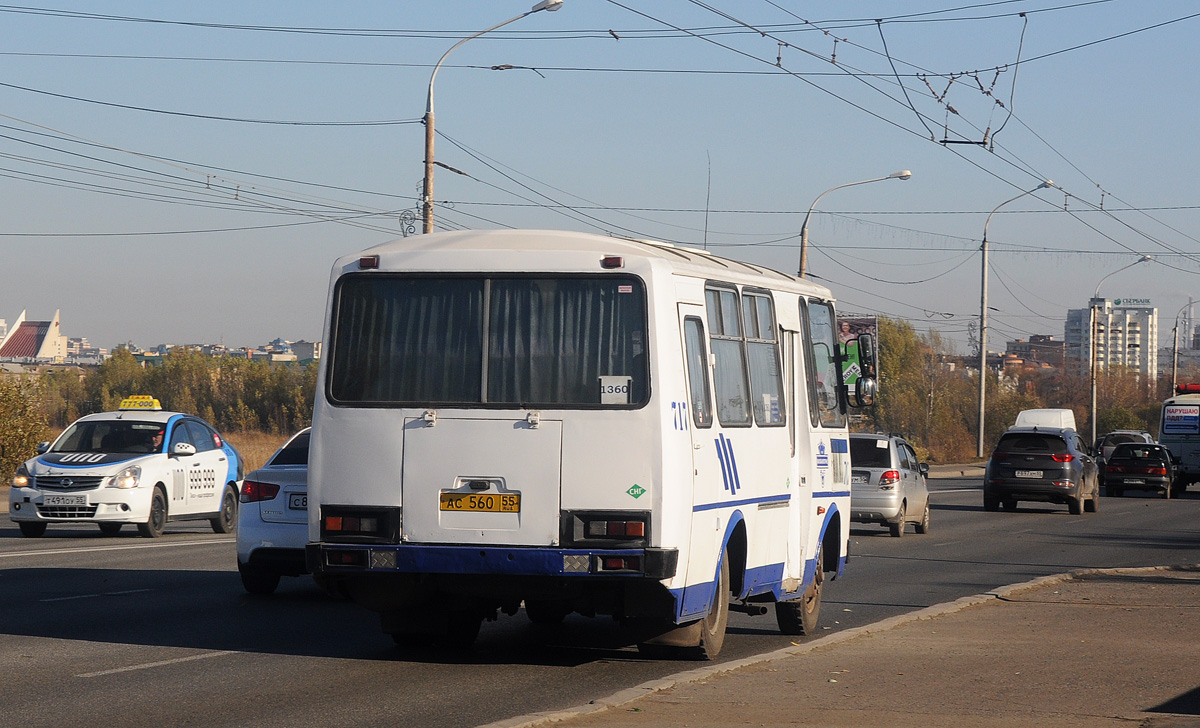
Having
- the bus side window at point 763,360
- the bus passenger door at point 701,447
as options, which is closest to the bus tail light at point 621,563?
the bus passenger door at point 701,447

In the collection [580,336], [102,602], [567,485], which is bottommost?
[102,602]

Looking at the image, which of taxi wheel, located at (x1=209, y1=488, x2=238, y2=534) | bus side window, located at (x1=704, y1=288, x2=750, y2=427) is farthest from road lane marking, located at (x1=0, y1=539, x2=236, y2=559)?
bus side window, located at (x1=704, y1=288, x2=750, y2=427)

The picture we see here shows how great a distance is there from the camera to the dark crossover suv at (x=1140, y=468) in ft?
139

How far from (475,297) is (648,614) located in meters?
2.26

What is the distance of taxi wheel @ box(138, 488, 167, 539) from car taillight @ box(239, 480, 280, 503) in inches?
301

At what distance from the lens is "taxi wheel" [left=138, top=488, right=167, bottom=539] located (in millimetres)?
20938

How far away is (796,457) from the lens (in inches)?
460

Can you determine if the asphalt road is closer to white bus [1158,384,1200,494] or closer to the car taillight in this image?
the car taillight

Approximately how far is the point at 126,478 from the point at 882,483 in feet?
37.9

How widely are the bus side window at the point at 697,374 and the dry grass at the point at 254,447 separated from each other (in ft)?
83.4

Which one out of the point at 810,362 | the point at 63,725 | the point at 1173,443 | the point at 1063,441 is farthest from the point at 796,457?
the point at 1173,443

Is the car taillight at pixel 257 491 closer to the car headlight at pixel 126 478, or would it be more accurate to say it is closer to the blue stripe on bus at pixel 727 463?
the blue stripe on bus at pixel 727 463

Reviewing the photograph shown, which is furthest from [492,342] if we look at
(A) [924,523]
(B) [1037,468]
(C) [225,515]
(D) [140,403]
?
(B) [1037,468]

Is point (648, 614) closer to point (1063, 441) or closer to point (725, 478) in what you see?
point (725, 478)
